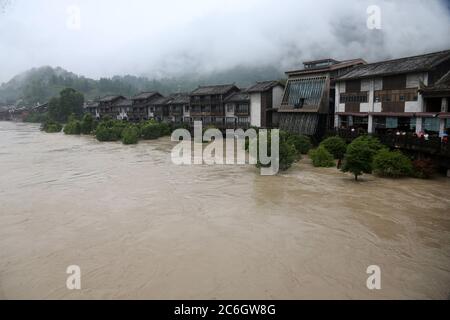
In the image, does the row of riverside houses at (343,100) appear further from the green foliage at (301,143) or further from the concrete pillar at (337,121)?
the green foliage at (301,143)

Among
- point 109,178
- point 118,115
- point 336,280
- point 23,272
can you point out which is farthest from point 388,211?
point 118,115

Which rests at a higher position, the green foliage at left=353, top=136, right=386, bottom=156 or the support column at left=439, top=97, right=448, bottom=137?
the support column at left=439, top=97, right=448, bottom=137

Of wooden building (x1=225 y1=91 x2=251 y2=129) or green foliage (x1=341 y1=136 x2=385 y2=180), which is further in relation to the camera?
wooden building (x1=225 y1=91 x2=251 y2=129)

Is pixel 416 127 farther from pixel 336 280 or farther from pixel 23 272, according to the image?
pixel 23 272

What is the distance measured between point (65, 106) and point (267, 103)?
184 ft

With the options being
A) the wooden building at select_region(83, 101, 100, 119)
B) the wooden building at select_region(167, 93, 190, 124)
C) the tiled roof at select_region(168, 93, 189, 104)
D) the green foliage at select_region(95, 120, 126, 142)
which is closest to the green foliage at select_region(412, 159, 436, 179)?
the wooden building at select_region(167, 93, 190, 124)

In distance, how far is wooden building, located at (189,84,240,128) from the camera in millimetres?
48281

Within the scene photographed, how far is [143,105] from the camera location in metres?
63.2

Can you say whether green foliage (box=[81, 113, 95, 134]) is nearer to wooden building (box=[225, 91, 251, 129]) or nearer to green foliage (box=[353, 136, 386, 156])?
wooden building (box=[225, 91, 251, 129])

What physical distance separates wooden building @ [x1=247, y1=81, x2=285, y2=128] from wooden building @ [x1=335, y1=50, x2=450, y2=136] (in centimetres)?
1061

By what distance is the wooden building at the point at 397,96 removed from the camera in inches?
874

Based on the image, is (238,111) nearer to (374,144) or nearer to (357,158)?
(374,144)

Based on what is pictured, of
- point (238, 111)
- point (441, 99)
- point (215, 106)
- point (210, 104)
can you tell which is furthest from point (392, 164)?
point (210, 104)

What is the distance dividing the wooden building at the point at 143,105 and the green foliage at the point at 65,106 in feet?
67.8
